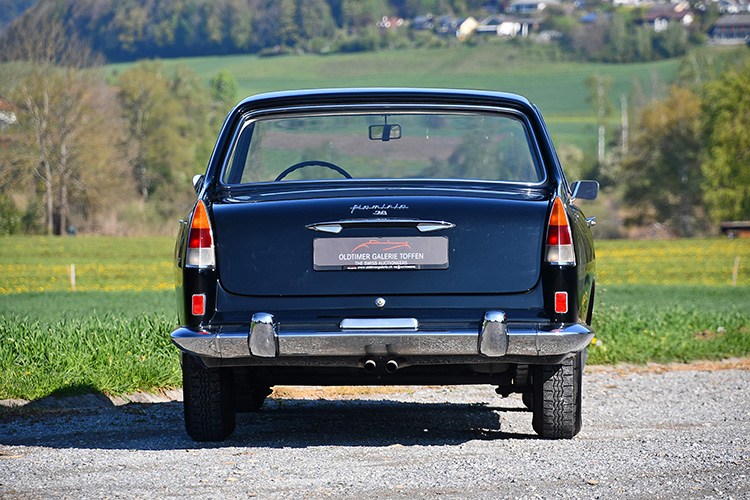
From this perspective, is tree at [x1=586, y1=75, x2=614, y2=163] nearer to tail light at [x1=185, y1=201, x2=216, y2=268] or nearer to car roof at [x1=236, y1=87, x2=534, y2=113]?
car roof at [x1=236, y1=87, x2=534, y2=113]

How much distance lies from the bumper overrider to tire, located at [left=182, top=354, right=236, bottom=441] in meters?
0.55

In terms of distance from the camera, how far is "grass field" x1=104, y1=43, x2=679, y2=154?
13300cm

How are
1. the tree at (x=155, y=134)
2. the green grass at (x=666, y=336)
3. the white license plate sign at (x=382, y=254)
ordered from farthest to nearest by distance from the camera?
the tree at (x=155, y=134) → the green grass at (x=666, y=336) → the white license plate sign at (x=382, y=254)

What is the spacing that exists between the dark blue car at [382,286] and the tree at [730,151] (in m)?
77.7

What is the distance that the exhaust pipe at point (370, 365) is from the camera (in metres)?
4.99

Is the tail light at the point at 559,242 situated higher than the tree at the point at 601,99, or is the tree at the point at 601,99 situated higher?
the tail light at the point at 559,242

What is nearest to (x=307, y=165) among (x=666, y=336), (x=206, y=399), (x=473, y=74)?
(x=206, y=399)

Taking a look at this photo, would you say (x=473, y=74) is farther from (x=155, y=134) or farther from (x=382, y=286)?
(x=382, y=286)

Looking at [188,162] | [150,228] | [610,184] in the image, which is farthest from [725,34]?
[150,228]

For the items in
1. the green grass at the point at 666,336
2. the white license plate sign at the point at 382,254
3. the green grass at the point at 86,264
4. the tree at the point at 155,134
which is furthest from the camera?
the tree at the point at 155,134

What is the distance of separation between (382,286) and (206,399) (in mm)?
1207

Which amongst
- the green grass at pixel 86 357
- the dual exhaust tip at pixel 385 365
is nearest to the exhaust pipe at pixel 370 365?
the dual exhaust tip at pixel 385 365

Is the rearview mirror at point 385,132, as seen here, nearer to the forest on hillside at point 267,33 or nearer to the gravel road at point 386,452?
the gravel road at point 386,452

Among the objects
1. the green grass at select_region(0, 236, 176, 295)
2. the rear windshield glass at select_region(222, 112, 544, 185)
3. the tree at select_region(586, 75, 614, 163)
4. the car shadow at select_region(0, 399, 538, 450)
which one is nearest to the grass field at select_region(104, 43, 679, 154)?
the tree at select_region(586, 75, 614, 163)
